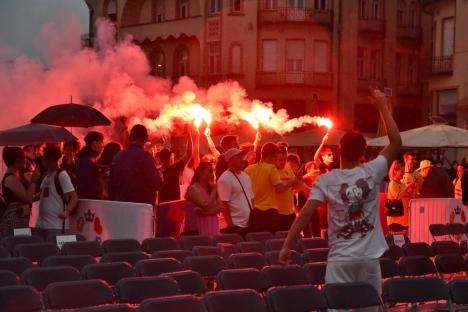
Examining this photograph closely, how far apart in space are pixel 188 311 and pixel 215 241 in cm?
401

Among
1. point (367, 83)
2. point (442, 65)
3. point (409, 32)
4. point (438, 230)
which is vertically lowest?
point (438, 230)

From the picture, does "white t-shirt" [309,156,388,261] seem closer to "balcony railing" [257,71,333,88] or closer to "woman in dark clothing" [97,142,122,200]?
"woman in dark clothing" [97,142,122,200]

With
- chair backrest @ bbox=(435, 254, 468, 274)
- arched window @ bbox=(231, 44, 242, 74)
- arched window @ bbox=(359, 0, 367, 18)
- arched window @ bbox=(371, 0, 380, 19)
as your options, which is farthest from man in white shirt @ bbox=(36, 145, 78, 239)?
arched window @ bbox=(371, 0, 380, 19)

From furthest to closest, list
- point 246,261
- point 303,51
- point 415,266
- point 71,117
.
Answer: point 303,51 → point 71,117 → point 415,266 → point 246,261

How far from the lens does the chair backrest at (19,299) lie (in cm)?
696

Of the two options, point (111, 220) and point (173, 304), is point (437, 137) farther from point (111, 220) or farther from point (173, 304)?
point (173, 304)

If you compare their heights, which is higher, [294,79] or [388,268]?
[294,79]

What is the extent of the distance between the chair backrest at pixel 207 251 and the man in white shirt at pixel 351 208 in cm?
292

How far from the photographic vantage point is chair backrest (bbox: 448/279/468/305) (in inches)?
310

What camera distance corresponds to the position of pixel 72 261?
8742 mm

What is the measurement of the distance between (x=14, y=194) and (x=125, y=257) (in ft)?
7.68

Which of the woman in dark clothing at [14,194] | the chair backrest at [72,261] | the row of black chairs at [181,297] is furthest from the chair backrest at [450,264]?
the woman in dark clothing at [14,194]

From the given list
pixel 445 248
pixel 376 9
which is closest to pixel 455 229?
pixel 445 248

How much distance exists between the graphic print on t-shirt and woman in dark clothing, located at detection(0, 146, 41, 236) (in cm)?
514
